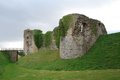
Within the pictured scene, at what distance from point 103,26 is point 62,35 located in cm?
916

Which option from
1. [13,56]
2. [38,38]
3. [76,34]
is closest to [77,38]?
[76,34]

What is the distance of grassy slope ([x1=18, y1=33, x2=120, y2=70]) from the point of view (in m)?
37.0

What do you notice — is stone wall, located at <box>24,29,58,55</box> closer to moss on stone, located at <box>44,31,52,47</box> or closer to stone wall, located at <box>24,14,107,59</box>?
moss on stone, located at <box>44,31,52,47</box>

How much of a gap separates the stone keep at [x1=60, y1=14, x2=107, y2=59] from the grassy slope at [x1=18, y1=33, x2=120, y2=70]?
1.03m

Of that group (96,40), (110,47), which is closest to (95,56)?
(110,47)

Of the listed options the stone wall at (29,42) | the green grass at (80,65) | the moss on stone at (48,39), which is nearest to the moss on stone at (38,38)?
the stone wall at (29,42)

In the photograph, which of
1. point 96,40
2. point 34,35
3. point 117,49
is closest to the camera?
point 117,49

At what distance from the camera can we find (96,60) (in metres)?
38.5

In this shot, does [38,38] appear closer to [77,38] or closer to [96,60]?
[77,38]

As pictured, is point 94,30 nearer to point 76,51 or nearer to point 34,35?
point 76,51

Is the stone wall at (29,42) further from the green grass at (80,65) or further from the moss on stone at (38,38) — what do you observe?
the green grass at (80,65)

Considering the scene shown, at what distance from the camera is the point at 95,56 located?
40.2m

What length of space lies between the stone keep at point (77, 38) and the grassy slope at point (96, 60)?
40.5 inches

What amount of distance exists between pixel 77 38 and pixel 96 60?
198 inches
